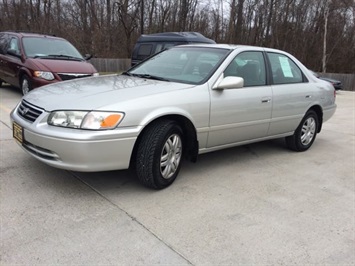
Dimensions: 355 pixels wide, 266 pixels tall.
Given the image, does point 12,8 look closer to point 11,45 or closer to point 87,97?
point 11,45

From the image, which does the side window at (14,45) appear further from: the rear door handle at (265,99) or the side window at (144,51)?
the rear door handle at (265,99)

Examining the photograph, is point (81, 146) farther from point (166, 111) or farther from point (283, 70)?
point (283, 70)

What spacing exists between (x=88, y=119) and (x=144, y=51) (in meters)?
8.62

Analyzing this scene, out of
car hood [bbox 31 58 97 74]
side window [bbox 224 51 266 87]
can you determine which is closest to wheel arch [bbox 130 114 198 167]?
side window [bbox 224 51 266 87]

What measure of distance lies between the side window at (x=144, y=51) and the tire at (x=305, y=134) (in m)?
6.65

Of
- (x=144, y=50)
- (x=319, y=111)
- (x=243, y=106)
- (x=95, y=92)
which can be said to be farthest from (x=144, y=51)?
(x=95, y=92)

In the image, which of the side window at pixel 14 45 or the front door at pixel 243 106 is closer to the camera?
the front door at pixel 243 106

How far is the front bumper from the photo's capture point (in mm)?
3111

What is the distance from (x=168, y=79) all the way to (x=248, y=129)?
3.96 ft

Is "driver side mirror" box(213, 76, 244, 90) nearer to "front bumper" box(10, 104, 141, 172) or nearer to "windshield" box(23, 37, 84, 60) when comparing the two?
"front bumper" box(10, 104, 141, 172)

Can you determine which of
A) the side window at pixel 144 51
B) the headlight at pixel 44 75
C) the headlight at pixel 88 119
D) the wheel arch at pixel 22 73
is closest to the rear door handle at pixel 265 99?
the headlight at pixel 88 119

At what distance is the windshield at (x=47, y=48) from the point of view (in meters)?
8.30

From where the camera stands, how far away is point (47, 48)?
8586mm

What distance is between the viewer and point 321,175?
454cm
